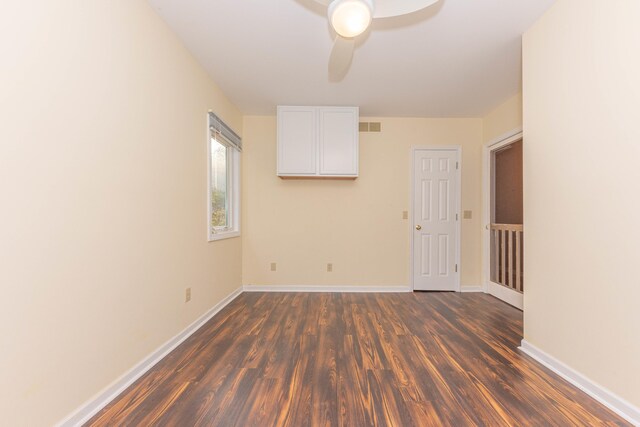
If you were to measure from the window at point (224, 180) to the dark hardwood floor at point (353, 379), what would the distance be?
115 centimetres

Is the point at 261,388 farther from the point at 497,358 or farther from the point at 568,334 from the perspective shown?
the point at 568,334

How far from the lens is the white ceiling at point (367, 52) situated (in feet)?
6.55

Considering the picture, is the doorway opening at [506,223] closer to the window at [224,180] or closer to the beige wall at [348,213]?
the beige wall at [348,213]

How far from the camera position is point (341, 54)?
186cm

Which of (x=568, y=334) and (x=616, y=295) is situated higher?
(x=616, y=295)

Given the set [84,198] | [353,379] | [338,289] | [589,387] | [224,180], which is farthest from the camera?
[338,289]

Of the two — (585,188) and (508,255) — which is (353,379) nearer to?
(585,188)

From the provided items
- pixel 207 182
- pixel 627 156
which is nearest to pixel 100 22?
pixel 207 182

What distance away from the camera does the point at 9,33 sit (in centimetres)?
111

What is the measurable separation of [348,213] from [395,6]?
2859 millimetres

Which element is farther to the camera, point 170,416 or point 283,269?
point 283,269

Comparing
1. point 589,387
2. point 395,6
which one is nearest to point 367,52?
point 395,6

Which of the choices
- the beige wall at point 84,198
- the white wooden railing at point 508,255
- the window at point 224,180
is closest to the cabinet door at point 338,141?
the window at point 224,180

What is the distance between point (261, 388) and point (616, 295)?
6.58 feet
